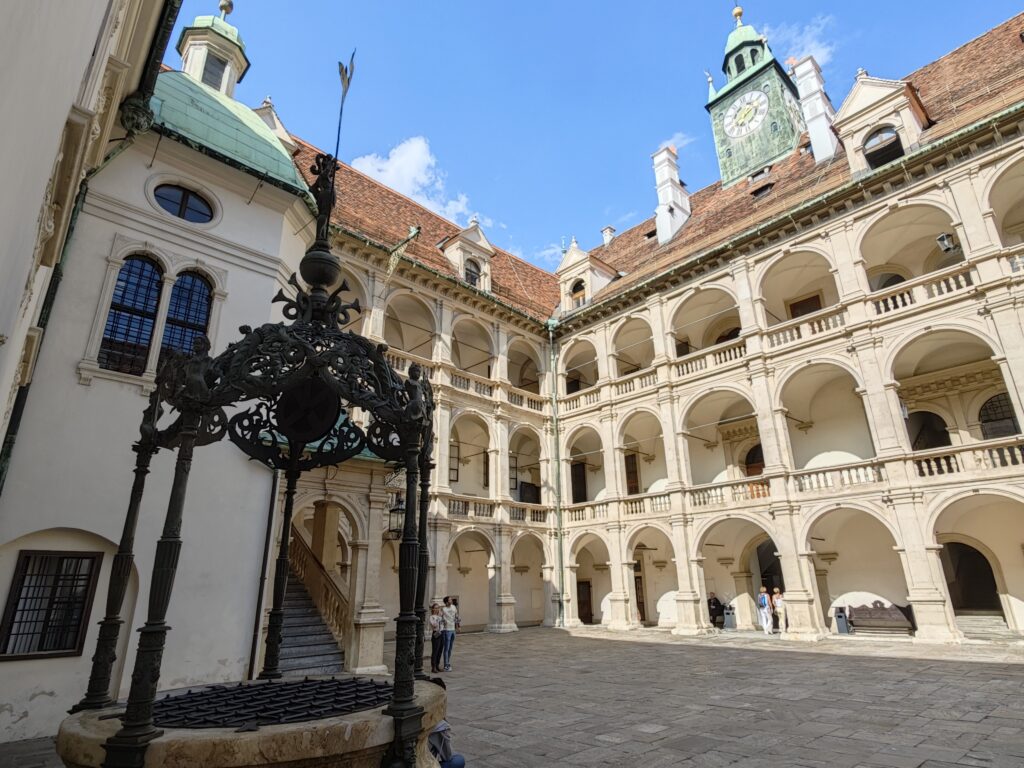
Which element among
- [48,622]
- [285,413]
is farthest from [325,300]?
[48,622]

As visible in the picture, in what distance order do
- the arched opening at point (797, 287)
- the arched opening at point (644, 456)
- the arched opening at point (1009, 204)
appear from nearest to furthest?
the arched opening at point (1009, 204) < the arched opening at point (797, 287) < the arched opening at point (644, 456)

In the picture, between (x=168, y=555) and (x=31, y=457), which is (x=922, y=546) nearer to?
(x=168, y=555)

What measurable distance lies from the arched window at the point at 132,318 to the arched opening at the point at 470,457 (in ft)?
41.9

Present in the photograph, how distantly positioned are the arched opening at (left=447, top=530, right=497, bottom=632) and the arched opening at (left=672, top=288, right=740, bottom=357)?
11308mm

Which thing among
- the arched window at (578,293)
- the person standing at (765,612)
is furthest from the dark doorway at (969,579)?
the arched window at (578,293)

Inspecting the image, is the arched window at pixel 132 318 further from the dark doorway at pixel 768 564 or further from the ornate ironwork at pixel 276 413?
the dark doorway at pixel 768 564

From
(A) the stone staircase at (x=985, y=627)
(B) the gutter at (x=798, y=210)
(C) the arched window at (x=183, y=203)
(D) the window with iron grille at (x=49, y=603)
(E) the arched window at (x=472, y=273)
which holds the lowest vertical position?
(A) the stone staircase at (x=985, y=627)

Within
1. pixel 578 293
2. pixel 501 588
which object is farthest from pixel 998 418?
pixel 501 588

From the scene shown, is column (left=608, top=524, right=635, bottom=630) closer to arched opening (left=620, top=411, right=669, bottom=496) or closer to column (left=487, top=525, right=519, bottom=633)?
arched opening (left=620, top=411, right=669, bottom=496)

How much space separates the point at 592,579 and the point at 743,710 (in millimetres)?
17167

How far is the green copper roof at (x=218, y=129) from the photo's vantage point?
10.5 m

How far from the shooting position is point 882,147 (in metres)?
17.5

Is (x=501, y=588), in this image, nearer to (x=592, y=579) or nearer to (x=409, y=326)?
(x=592, y=579)

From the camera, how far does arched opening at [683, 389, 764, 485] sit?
→ 2073 cm
